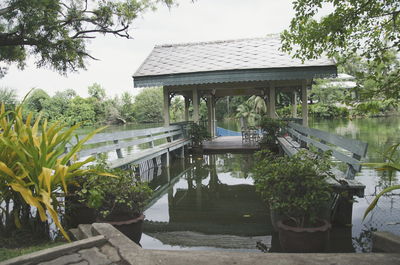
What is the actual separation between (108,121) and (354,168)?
157ft

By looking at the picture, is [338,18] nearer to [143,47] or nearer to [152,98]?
[152,98]

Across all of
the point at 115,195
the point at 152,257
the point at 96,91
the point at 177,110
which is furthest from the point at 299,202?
the point at 96,91

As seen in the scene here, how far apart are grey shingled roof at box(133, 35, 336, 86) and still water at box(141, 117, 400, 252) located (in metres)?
4.41

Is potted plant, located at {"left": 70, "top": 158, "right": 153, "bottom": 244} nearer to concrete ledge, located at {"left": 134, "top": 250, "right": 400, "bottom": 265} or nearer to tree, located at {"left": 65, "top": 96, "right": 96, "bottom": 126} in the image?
concrete ledge, located at {"left": 134, "top": 250, "right": 400, "bottom": 265}

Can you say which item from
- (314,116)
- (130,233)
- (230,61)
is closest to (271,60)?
(230,61)

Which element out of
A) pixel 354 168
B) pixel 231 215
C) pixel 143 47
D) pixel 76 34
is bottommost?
pixel 231 215

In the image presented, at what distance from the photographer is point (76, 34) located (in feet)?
37.5

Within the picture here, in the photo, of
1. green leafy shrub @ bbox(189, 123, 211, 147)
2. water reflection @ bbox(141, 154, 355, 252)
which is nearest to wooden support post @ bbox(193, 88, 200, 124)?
green leafy shrub @ bbox(189, 123, 211, 147)

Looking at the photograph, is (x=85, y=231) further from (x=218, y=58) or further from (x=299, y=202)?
(x=218, y=58)

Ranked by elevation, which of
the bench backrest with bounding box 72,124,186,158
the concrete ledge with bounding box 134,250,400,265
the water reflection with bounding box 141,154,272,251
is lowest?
the water reflection with bounding box 141,154,272,251

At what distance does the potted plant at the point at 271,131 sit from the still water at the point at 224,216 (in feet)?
11.7

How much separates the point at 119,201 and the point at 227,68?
8320 millimetres

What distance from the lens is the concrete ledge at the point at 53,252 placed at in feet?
7.69

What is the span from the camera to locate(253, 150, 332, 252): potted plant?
3006 millimetres
